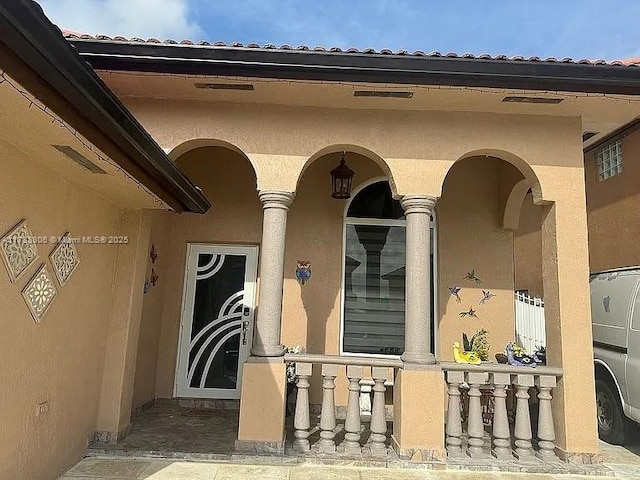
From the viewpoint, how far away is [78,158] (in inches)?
133

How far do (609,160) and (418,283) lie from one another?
4.98 metres

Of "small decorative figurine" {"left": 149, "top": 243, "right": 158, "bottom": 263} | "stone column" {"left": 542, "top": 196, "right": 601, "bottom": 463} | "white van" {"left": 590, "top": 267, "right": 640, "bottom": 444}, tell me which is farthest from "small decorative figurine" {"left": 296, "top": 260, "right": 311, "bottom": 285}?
"white van" {"left": 590, "top": 267, "right": 640, "bottom": 444}

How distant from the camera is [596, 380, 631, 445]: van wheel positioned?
217 inches

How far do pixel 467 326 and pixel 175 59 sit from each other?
5.36m

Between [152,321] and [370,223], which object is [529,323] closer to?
[370,223]

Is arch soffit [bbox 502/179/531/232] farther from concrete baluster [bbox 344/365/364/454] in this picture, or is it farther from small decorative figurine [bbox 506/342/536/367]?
concrete baluster [bbox 344/365/364/454]

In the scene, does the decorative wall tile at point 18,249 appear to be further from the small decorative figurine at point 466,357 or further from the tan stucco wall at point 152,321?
the small decorative figurine at point 466,357

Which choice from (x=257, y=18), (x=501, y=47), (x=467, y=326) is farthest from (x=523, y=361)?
(x=257, y=18)

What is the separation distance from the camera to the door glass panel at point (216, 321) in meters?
6.88

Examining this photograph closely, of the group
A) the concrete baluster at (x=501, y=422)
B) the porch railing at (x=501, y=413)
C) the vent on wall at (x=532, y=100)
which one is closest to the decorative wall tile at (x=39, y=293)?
the porch railing at (x=501, y=413)

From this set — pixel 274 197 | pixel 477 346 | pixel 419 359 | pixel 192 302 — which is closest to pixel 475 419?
pixel 419 359

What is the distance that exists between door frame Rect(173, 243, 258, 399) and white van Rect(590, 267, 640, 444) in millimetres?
4835

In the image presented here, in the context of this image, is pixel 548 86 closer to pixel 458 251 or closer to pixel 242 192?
pixel 458 251

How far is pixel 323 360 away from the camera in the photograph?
4965mm
